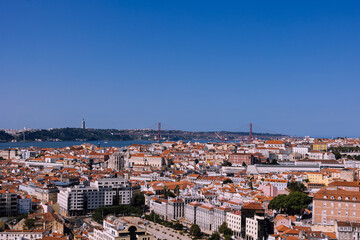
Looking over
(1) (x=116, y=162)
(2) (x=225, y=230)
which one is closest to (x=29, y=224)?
(2) (x=225, y=230)

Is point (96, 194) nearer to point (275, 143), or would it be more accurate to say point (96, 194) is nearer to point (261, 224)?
point (261, 224)

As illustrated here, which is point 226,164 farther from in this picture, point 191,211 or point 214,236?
point 214,236

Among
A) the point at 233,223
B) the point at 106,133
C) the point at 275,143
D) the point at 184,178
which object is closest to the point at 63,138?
the point at 106,133

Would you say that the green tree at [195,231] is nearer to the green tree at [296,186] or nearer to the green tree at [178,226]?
the green tree at [178,226]

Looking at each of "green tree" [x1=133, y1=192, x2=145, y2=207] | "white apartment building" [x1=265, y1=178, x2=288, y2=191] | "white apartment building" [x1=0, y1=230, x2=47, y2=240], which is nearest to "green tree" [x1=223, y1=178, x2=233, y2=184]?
"white apartment building" [x1=265, y1=178, x2=288, y2=191]

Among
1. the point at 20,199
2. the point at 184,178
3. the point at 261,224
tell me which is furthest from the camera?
the point at 184,178
